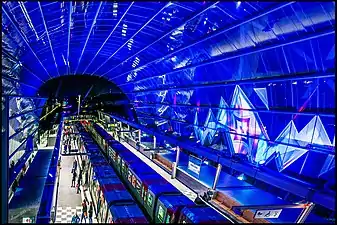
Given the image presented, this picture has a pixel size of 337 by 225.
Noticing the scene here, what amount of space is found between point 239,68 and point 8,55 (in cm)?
1224

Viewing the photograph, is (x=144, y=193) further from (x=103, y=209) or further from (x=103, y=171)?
(x=103, y=171)

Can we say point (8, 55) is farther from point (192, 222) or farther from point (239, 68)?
point (192, 222)

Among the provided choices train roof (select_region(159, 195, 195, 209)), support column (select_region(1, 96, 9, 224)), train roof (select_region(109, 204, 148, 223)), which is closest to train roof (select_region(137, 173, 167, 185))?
train roof (select_region(159, 195, 195, 209))

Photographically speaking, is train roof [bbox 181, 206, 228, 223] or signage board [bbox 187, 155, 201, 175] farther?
signage board [bbox 187, 155, 201, 175]

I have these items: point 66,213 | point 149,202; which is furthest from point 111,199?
point 66,213

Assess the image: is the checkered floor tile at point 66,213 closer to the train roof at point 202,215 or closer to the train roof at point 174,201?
the train roof at point 174,201

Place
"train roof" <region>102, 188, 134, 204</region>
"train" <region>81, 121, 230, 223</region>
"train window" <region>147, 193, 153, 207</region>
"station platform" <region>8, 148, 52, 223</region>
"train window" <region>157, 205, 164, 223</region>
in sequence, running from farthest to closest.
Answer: "train window" <region>147, 193, 153, 207</region>, "train roof" <region>102, 188, 134, 204</region>, "train window" <region>157, 205, 164, 223</region>, "train" <region>81, 121, 230, 223</region>, "station platform" <region>8, 148, 52, 223</region>

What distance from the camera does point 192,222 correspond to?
11992mm

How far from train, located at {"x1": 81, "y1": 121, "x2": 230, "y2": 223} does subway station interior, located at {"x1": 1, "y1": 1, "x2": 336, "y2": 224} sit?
68 millimetres

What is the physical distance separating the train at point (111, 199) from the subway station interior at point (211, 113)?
0.05 m

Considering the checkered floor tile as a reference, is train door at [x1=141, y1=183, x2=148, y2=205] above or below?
above

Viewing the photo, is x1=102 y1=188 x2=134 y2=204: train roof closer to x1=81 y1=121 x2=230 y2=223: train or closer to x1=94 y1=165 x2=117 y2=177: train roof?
x1=81 y1=121 x2=230 y2=223: train

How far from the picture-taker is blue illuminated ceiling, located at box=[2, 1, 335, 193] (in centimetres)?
1465

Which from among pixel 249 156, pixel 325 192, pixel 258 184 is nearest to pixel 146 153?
pixel 249 156
